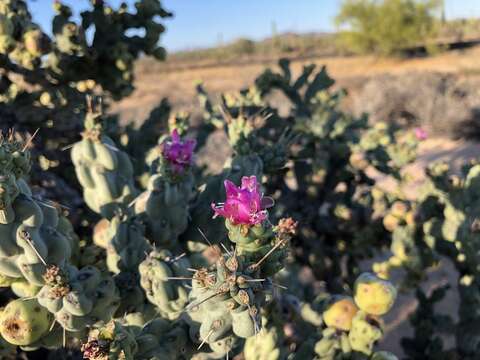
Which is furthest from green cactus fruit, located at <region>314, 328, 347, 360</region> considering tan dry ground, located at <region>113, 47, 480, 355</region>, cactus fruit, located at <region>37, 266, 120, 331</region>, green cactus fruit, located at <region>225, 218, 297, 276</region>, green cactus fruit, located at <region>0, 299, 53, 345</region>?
tan dry ground, located at <region>113, 47, 480, 355</region>

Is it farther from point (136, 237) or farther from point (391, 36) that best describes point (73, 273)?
point (391, 36)

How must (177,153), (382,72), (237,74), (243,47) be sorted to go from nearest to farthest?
(177,153) → (382,72) → (237,74) → (243,47)

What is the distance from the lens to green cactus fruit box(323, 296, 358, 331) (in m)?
1.94

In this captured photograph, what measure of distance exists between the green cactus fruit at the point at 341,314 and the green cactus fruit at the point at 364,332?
0.16 feet

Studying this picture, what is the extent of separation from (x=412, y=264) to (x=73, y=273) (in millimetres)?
1971

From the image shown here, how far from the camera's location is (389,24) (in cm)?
2175

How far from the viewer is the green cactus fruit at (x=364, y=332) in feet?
6.00

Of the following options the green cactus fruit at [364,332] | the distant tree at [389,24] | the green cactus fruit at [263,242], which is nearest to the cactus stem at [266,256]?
the green cactus fruit at [263,242]

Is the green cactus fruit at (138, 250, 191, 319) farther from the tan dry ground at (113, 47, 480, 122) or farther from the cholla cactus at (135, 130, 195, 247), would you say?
the tan dry ground at (113, 47, 480, 122)

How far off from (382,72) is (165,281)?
19.2 m

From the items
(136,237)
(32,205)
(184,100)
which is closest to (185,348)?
(136,237)

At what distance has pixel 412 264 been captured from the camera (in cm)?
277

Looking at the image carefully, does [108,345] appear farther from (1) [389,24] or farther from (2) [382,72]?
(1) [389,24]

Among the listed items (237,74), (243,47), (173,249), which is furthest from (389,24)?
(173,249)
